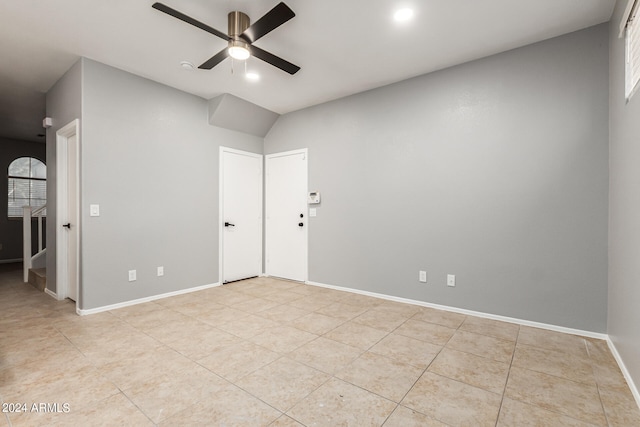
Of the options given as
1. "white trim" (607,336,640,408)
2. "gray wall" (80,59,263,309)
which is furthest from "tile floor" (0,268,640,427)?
"gray wall" (80,59,263,309)

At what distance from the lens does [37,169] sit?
6.87m

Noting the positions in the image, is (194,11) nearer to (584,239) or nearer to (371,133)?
(371,133)

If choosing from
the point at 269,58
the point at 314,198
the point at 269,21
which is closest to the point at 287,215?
the point at 314,198

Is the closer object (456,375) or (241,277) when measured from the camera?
(456,375)

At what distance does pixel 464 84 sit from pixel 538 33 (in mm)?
728

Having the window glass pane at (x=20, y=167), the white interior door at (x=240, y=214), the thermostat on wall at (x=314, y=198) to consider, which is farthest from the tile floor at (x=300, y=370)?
the window glass pane at (x=20, y=167)

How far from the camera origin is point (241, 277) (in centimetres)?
485

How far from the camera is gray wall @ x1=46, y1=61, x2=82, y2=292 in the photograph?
332 centimetres

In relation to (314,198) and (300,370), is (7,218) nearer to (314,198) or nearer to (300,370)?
(314,198)

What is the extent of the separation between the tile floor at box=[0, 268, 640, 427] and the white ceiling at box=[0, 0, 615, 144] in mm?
2830

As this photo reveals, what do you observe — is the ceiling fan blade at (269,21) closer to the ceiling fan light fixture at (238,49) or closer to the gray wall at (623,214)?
the ceiling fan light fixture at (238,49)

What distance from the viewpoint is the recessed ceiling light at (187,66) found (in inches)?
129

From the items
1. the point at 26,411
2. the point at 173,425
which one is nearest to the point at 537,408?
the point at 173,425

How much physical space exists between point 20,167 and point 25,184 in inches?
15.4
